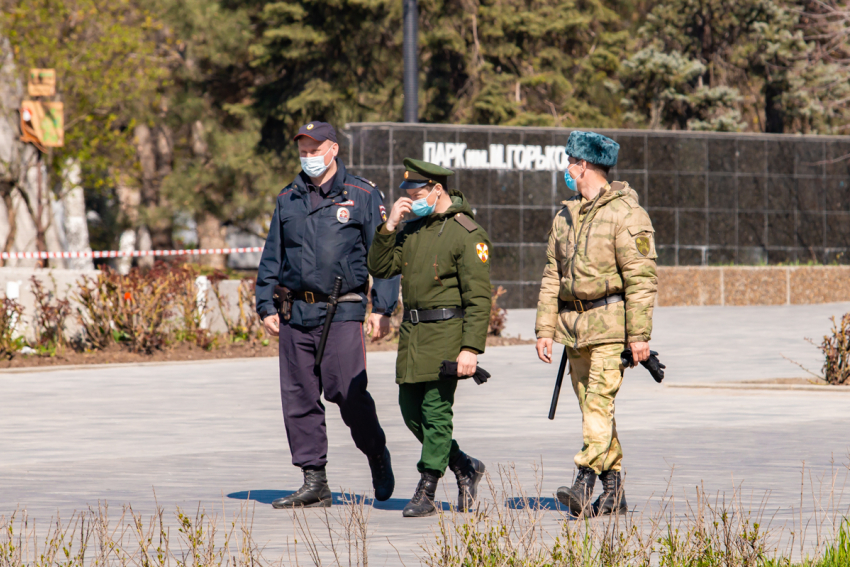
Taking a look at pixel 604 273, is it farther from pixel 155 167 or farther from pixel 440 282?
Result: pixel 155 167

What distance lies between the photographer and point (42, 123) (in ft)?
82.5

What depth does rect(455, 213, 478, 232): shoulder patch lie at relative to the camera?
23.1 feet

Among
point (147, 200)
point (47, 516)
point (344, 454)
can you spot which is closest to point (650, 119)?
point (147, 200)

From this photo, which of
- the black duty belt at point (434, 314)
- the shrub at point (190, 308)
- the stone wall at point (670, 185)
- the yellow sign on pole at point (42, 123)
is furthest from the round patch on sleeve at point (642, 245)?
the yellow sign on pole at point (42, 123)

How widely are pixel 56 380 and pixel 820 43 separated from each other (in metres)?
26.2

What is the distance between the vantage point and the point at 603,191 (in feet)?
23.1

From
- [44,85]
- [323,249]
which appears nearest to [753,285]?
[44,85]

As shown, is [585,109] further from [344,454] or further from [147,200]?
[344,454]

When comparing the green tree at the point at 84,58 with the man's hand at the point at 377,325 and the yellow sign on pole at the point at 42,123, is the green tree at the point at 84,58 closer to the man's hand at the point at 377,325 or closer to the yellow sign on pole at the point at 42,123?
the yellow sign on pole at the point at 42,123

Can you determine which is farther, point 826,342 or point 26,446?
point 826,342

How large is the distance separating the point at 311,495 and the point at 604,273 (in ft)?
6.25

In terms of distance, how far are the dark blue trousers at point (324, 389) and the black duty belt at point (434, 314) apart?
1.19ft

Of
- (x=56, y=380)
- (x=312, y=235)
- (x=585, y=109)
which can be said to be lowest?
(x=56, y=380)

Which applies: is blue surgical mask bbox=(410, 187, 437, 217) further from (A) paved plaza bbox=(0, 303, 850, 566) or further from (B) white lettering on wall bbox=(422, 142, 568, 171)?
(B) white lettering on wall bbox=(422, 142, 568, 171)
